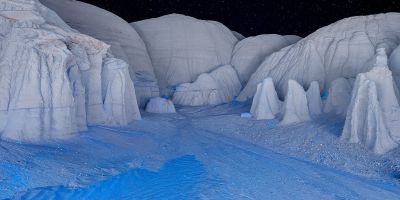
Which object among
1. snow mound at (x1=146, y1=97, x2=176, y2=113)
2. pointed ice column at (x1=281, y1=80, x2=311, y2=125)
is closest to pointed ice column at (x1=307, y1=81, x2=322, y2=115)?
pointed ice column at (x1=281, y1=80, x2=311, y2=125)

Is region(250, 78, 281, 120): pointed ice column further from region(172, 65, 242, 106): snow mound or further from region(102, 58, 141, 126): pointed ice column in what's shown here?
region(172, 65, 242, 106): snow mound

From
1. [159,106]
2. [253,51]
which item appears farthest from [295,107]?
[253,51]

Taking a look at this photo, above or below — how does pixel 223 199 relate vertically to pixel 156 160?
above

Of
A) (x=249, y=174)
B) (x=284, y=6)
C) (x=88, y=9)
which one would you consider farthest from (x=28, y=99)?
(x=284, y=6)

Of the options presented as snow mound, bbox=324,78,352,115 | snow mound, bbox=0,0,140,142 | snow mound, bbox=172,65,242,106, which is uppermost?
snow mound, bbox=0,0,140,142

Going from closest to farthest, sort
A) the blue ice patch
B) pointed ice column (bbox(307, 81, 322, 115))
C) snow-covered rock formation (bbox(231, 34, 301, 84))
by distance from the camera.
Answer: the blue ice patch, pointed ice column (bbox(307, 81, 322, 115)), snow-covered rock formation (bbox(231, 34, 301, 84))

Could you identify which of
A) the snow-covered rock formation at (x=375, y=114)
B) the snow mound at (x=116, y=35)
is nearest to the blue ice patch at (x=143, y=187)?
the snow-covered rock formation at (x=375, y=114)

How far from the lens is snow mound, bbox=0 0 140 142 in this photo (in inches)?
328

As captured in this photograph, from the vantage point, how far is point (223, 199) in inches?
228

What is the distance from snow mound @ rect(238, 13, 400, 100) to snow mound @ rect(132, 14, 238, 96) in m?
4.10

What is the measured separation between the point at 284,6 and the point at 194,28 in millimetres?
6214

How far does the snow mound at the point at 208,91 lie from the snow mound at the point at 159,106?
2.46m

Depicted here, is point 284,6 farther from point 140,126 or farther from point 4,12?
point 4,12

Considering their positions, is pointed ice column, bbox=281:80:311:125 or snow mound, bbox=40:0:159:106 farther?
snow mound, bbox=40:0:159:106
